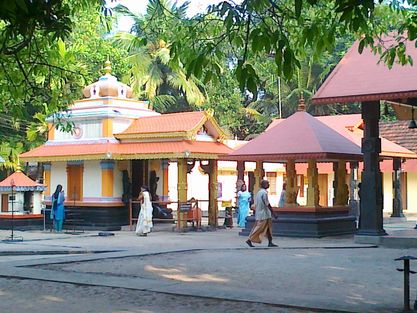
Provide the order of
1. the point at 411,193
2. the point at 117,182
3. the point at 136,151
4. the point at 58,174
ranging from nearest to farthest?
the point at 136,151 → the point at 117,182 → the point at 58,174 → the point at 411,193

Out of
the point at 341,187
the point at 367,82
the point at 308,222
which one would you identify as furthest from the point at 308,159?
the point at 367,82

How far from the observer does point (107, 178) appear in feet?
81.0

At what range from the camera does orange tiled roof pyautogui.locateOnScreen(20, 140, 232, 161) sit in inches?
918

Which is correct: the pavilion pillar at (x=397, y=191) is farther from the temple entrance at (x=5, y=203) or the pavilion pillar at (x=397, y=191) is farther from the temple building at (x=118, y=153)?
the temple entrance at (x=5, y=203)

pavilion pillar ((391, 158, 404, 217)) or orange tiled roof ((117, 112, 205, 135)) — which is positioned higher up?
orange tiled roof ((117, 112, 205, 135))

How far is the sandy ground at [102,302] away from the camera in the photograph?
8680mm

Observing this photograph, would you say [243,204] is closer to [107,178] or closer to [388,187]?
[107,178]

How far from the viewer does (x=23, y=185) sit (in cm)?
2491

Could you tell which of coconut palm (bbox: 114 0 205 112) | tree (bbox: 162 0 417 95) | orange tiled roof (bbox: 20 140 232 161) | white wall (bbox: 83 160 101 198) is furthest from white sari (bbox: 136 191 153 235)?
coconut palm (bbox: 114 0 205 112)

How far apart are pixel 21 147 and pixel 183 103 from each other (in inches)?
568

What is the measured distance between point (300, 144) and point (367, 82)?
152 inches

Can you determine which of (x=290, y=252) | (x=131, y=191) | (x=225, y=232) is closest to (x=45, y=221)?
(x=131, y=191)

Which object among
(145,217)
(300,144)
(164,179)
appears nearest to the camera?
(300,144)

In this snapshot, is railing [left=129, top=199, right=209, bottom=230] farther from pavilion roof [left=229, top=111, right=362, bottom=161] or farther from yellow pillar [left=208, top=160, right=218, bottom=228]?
pavilion roof [left=229, top=111, right=362, bottom=161]
